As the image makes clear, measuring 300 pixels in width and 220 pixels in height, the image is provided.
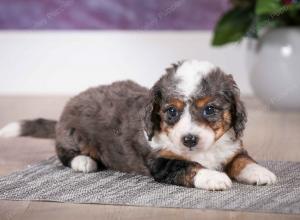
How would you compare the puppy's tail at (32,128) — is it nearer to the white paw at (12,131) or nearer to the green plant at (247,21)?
the white paw at (12,131)

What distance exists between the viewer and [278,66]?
580cm

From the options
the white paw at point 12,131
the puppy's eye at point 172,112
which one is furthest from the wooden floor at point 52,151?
the puppy's eye at point 172,112

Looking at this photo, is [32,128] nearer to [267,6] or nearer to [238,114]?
[238,114]

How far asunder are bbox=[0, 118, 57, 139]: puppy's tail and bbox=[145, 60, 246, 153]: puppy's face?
4.48 feet

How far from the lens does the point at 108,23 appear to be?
22.6 feet

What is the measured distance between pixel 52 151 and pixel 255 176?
59.8 inches

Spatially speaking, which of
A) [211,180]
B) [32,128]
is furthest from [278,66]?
[211,180]

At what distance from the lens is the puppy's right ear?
3.51m

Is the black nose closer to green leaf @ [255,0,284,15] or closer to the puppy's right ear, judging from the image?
the puppy's right ear

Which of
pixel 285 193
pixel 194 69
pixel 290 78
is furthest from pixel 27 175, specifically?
pixel 290 78

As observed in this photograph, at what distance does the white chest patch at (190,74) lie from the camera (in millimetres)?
3389

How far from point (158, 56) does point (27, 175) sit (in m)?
3.36

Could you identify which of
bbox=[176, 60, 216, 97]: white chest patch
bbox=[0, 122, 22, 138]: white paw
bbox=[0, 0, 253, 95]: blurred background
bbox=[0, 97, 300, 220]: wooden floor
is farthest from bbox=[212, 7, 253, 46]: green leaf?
bbox=[176, 60, 216, 97]: white chest patch

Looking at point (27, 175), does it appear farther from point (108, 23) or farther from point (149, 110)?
point (108, 23)
